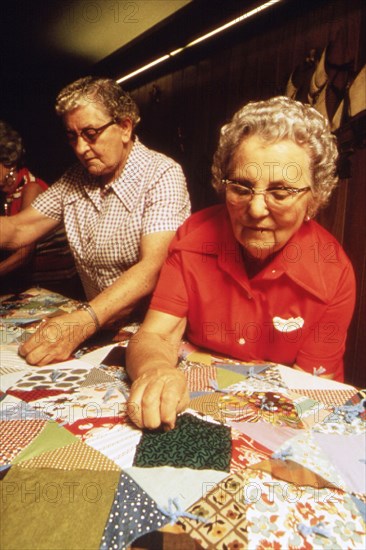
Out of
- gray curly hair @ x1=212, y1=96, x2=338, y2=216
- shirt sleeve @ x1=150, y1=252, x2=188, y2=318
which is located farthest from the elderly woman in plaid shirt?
gray curly hair @ x1=212, y1=96, x2=338, y2=216

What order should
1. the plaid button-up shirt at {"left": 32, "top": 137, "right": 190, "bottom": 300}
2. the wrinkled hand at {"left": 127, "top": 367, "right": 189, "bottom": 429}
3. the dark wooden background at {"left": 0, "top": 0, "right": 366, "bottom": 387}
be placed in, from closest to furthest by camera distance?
1. the wrinkled hand at {"left": 127, "top": 367, "right": 189, "bottom": 429}
2. the plaid button-up shirt at {"left": 32, "top": 137, "right": 190, "bottom": 300}
3. the dark wooden background at {"left": 0, "top": 0, "right": 366, "bottom": 387}

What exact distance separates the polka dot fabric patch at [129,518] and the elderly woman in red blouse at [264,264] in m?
0.44

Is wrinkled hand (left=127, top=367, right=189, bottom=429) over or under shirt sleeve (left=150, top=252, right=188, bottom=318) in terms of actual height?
under

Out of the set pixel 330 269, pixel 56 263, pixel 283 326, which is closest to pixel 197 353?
pixel 283 326

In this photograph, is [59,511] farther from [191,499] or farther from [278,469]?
[278,469]

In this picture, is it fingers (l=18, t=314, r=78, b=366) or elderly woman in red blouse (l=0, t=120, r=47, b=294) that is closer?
fingers (l=18, t=314, r=78, b=366)

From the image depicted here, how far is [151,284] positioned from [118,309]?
20 centimetres

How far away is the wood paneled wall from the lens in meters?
2.64

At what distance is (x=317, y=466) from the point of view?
0.80 metres

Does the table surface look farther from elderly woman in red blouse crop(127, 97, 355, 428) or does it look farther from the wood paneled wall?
the wood paneled wall

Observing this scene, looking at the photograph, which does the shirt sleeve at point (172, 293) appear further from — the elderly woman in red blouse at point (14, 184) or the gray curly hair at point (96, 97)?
the elderly woman in red blouse at point (14, 184)

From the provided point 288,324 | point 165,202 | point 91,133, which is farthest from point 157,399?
point 91,133

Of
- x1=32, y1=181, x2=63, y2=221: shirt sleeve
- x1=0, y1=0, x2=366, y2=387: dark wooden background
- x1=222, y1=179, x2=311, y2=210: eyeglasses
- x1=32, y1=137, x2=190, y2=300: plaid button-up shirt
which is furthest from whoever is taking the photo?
x1=0, y1=0, x2=366, y2=387: dark wooden background

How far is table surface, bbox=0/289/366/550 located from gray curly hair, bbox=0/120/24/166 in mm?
2173
